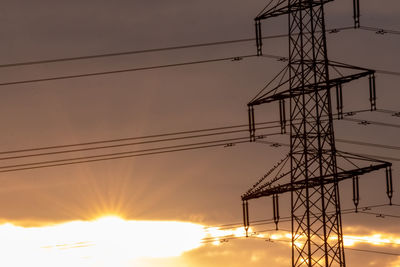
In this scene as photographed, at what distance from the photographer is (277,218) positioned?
278 feet

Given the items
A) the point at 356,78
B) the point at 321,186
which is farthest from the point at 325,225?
the point at 356,78

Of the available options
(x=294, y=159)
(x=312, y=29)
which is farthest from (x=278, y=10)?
(x=294, y=159)

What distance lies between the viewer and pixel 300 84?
3282 inches

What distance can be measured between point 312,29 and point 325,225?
9.36 m

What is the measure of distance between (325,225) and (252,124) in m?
6.93

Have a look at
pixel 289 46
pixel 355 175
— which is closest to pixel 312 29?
pixel 289 46

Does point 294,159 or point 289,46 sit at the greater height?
point 289,46

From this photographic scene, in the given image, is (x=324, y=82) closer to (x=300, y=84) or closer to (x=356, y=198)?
(x=300, y=84)

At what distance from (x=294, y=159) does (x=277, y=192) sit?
5.84 feet

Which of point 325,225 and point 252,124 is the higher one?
point 252,124

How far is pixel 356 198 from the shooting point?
86.3m

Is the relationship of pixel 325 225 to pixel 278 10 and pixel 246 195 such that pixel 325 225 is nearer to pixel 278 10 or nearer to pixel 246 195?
pixel 246 195

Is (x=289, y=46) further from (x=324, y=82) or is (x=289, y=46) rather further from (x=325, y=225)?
(x=325, y=225)

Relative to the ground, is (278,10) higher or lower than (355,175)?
higher
